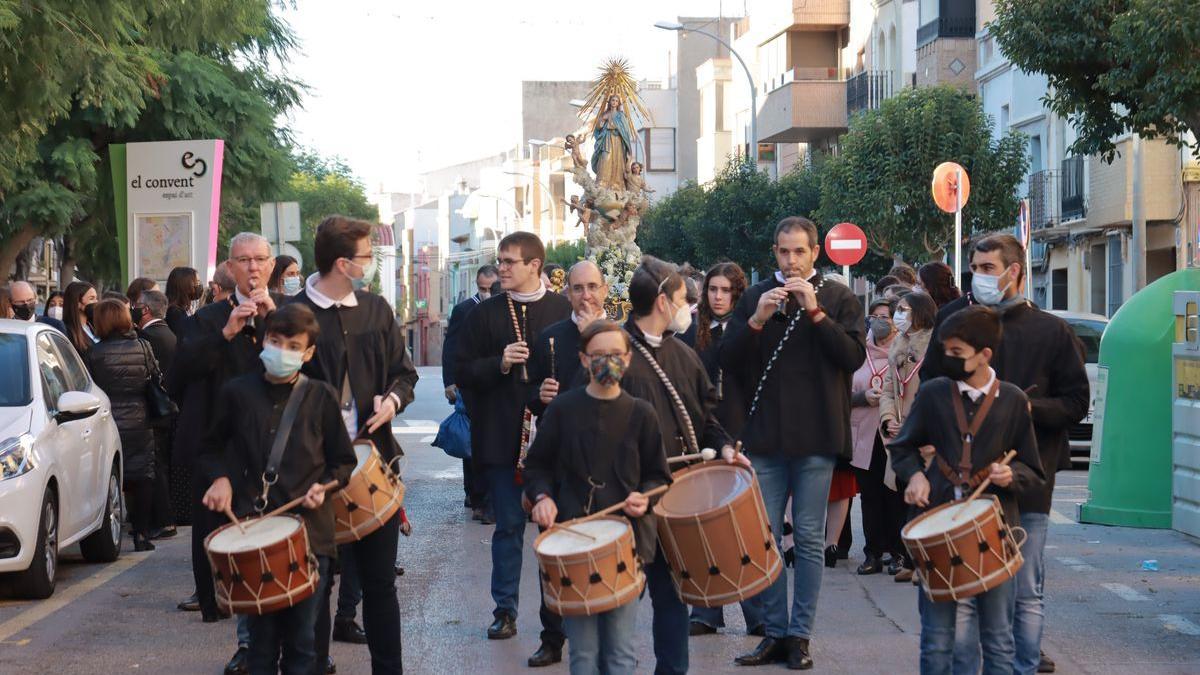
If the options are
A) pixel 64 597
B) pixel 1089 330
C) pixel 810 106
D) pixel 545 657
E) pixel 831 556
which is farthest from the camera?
pixel 810 106

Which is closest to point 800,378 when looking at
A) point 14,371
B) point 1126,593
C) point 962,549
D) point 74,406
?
point 962,549

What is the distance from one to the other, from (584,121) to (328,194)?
74.8 meters

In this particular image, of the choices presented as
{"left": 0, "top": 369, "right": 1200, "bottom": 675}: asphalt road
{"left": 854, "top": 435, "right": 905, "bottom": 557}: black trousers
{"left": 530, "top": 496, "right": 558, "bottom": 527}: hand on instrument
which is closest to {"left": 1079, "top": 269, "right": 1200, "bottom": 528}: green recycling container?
{"left": 0, "top": 369, "right": 1200, "bottom": 675}: asphalt road

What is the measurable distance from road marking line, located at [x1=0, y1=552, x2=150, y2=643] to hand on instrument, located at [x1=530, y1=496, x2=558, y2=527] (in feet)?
13.2

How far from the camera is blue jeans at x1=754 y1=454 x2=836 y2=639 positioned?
871cm

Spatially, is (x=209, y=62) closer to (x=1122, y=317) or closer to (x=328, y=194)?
(x=1122, y=317)

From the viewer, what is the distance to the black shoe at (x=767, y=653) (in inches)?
344

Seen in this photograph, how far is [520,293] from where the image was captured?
9414 millimetres

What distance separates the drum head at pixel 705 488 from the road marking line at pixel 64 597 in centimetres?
417

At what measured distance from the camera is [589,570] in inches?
256

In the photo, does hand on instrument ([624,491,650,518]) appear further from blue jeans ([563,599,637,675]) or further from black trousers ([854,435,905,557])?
black trousers ([854,435,905,557])

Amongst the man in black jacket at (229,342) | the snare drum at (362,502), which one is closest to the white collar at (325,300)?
the man in black jacket at (229,342)

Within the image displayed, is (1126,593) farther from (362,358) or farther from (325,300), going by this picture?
(325,300)

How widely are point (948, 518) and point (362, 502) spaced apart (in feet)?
7.21
